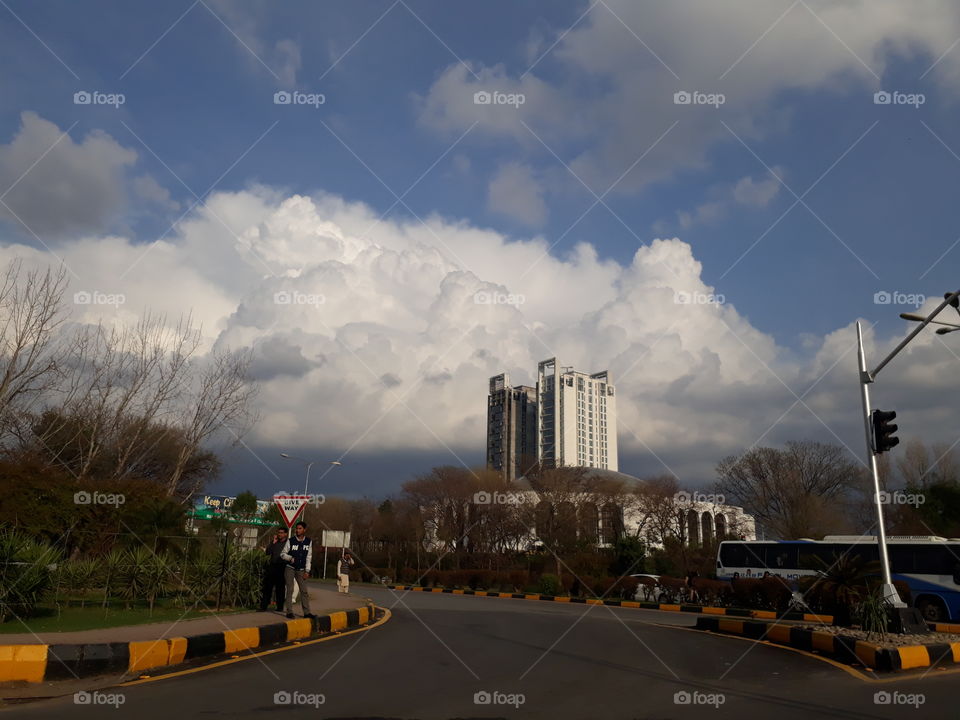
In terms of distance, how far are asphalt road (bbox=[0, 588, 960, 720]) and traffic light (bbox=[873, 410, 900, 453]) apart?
5.01 metres

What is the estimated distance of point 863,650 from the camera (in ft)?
34.6

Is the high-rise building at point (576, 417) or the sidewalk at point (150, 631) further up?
the high-rise building at point (576, 417)

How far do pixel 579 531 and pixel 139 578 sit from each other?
4698 centimetres

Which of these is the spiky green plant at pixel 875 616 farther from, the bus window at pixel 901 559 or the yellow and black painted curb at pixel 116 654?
the bus window at pixel 901 559

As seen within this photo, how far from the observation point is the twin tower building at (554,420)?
153625mm

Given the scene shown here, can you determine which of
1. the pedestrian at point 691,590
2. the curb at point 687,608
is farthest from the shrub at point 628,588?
the pedestrian at point 691,590

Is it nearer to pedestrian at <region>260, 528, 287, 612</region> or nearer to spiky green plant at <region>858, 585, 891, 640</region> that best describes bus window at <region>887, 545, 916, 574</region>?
spiky green plant at <region>858, 585, 891, 640</region>

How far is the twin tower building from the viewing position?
6048 inches

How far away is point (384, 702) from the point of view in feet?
21.9

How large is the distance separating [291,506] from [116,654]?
7680mm

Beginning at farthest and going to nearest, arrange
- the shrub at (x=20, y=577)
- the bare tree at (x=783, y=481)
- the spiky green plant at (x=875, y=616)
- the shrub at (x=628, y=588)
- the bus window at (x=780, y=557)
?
1. the bare tree at (x=783, y=481)
2. the bus window at (x=780, y=557)
3. the shrub at (x=628, y=588)
4. the spiky green plant at (x=875, y=616)
5. the shrub at (x=20, y=577)

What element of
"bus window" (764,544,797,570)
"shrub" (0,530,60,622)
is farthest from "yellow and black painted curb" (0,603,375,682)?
"bus window" (764,544,797,570)

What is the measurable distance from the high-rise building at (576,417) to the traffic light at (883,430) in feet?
426

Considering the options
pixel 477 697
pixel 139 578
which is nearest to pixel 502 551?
pixel 139 578
